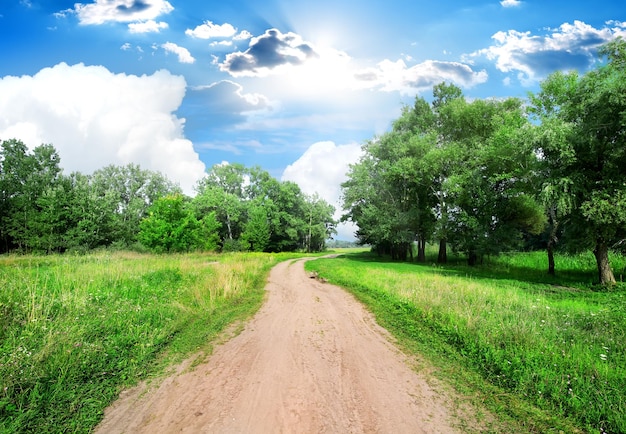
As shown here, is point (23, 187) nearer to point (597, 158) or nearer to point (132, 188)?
point (132, 188)

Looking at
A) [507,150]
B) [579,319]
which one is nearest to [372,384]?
[579,319]

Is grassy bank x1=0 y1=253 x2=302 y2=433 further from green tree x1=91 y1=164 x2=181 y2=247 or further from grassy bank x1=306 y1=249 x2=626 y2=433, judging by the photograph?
green tree x1=91 y1=164 x2=181 y2=247

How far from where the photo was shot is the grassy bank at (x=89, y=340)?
15.2 ft

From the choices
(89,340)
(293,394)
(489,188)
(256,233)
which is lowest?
(293,394)

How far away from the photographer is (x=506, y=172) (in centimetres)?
2791

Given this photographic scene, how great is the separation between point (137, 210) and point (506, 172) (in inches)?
2826

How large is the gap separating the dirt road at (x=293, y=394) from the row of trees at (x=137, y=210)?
110 ft

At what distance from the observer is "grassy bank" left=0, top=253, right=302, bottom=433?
4.62 m

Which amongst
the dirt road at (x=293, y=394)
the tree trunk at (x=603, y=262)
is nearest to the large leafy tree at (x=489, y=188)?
the tree trunk at (x=603, y=262)

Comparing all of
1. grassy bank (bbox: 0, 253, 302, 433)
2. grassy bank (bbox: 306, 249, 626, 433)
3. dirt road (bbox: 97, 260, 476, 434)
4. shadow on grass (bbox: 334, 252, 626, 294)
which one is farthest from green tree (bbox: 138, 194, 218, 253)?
dirt road (bbox: 97, 260, 476, 434)

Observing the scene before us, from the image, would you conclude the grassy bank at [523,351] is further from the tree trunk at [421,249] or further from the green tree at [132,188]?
the green tree at [132,188]

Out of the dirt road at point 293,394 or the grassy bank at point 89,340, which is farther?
the grassy bank at point 89,340

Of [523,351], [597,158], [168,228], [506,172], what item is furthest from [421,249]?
[523,351]

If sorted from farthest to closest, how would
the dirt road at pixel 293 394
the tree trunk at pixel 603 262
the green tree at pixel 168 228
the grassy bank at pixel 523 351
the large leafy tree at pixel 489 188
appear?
the green tree at pixel 168 228 → the large leafy tree at pixel 489 188 → the tree trunk at pixel 603 262 → the grassy bank at pixel 523 351 → the dirt road at pixel 293 394
